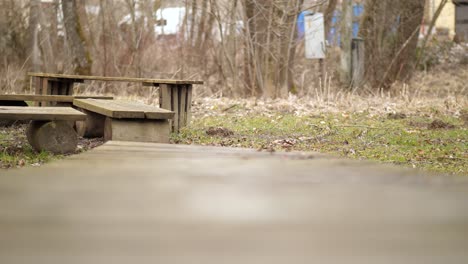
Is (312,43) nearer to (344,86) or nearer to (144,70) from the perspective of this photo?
(344,86)

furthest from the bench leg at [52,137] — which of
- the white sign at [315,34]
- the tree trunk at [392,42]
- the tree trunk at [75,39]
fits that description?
the tree trunk at [75,39]

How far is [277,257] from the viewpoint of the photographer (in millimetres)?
1293

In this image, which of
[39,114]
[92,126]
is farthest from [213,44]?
[39,114]

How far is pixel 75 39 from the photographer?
17.4 metres

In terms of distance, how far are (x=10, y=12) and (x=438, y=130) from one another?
13133mm

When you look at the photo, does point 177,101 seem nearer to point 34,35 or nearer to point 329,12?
point 34,35

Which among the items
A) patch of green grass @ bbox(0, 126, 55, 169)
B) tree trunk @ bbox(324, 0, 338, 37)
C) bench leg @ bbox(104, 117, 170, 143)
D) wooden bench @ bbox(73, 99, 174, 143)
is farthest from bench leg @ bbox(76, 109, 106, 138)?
tree trunk @ bbox(324, 0, 338, 37)

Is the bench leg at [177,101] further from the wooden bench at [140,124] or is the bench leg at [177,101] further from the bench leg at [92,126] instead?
the wooden bench at [140,124]

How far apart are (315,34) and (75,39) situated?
234 inches

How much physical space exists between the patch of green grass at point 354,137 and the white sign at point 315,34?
17.5 ft

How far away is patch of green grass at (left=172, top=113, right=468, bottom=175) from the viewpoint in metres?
6.31

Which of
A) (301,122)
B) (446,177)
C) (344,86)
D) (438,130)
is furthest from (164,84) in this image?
(344,86)

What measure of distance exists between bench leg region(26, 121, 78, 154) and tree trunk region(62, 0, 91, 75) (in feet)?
36.7

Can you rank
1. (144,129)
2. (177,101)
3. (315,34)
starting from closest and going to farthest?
(144,129) < (177,101) < (315,34)
